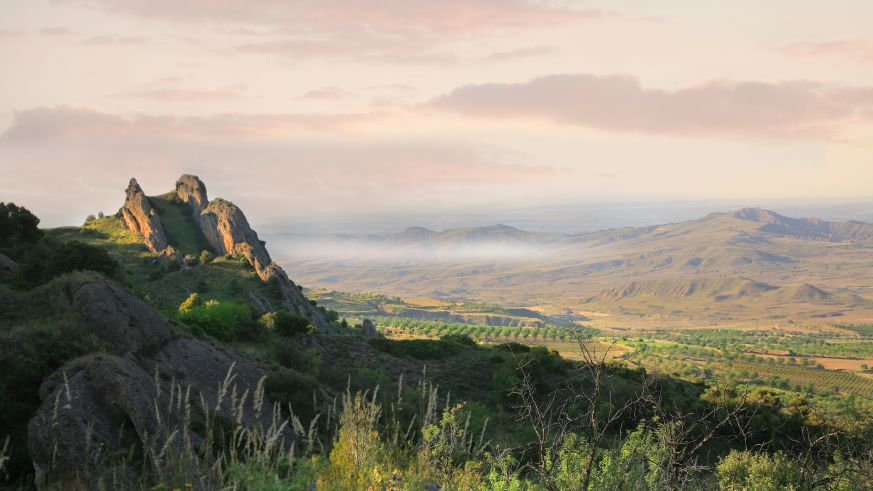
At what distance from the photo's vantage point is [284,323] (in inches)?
1905

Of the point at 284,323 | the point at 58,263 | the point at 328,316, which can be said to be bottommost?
the point at 328,316

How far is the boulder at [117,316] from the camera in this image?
1952 centimetres

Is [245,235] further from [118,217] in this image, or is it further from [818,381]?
[818,381]

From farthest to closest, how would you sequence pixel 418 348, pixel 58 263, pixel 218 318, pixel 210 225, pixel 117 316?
pixel 210 225 → pixel 418 348 → pixel 218 318 → pixel 58 263 → pixel 117 316

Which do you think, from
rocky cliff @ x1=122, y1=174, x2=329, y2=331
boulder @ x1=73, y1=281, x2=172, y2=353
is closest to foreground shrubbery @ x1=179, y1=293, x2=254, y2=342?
boulder @ x1=73, y1=281, x2=172, y2=353

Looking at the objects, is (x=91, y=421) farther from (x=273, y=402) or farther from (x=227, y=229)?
(x=227, y=229)

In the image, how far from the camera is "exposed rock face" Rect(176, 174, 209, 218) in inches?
4021

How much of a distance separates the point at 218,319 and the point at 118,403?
27.1 meters

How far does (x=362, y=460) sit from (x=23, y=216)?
43.7 meters

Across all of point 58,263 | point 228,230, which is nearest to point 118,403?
point 58,263

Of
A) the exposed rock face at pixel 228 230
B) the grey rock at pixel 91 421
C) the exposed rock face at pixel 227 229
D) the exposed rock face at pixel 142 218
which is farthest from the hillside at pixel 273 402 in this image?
the exposed rock face at pixel 227 229

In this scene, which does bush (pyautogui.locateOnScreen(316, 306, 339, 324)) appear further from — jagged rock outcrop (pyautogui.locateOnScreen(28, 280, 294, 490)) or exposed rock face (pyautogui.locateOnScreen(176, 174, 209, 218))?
jagged rock outcrop (pyautogui.locateOnScreen(28, 280, 294, 490))

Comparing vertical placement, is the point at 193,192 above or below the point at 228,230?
above

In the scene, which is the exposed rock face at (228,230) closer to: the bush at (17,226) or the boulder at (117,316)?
the bush at (17,226)
